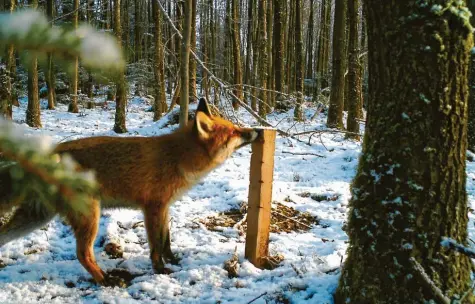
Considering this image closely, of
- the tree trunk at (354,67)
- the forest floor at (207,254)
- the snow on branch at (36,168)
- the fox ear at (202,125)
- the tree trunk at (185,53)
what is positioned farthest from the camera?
the tree trunk at (354,67)

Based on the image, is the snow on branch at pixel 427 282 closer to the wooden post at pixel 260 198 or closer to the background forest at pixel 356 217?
the background forest at pixel 356 217

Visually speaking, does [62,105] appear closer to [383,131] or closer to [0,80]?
[0,80]

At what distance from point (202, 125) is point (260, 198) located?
104cm

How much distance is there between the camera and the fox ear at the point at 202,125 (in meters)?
4.15

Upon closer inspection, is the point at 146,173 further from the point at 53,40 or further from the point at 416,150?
the point at 53,40

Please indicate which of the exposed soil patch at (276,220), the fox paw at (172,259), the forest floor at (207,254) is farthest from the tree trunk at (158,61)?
the fox paw at (172,259)

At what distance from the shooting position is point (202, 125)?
4227mm

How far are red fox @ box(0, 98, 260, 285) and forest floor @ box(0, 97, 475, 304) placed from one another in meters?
0.34

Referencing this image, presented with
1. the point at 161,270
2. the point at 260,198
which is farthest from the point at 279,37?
the point at 161,270

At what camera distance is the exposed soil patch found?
18.0ft

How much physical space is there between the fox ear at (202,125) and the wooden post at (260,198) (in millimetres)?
566

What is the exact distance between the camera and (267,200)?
13.5 ft

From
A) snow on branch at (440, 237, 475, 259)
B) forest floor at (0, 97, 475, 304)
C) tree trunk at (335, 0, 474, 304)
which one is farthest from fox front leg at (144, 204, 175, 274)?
snow on branch at (440, 237, 475, 259)

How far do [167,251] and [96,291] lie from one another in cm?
98
